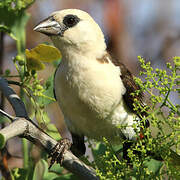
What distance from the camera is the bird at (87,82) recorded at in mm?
2854

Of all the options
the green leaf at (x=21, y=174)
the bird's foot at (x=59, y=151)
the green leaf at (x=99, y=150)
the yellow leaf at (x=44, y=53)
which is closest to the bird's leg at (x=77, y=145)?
the bird's foot at (x=59, y=151)

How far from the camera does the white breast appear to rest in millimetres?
2852

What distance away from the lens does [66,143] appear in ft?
9.36

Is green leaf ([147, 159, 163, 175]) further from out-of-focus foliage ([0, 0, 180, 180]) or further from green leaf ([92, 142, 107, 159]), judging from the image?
green leaf ([92, 142, 107, 159])

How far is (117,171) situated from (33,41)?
9.63 ft

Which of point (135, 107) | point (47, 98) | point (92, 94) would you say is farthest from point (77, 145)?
point (135, 107)

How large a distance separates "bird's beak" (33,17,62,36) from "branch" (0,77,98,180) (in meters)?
0.78

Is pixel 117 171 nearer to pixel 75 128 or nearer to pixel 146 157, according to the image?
pixel 146 157

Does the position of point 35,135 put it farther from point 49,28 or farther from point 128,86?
point 128,86

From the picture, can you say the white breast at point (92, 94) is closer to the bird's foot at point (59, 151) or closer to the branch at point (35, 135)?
the bird's foot at point (59, 151)

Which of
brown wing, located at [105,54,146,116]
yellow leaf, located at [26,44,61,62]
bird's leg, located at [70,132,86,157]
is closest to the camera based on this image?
yellow leaf, located at [26,44,61,62]

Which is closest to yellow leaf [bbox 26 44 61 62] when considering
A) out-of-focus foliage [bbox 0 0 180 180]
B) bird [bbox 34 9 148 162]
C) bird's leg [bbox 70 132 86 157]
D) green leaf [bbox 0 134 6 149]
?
out-of-focus foliage [bbox 0 0 180 180]

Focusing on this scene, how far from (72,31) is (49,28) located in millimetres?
175

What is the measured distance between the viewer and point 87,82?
2840 mm
